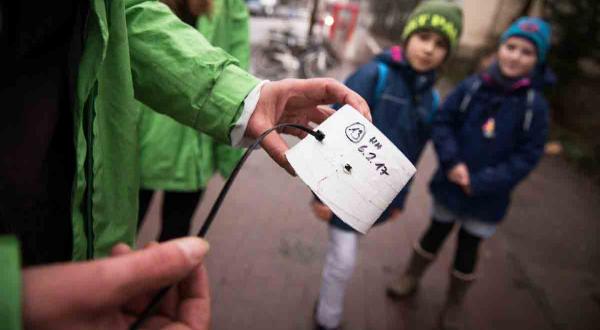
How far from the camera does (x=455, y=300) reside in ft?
7.73

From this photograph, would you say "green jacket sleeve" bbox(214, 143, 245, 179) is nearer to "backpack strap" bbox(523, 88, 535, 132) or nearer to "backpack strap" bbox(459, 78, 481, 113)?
"backpack strap" bbox(459, 78, 481, 113)

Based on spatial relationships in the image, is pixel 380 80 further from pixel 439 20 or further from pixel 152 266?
pixel 152 266

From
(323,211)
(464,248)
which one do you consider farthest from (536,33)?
(323,211)

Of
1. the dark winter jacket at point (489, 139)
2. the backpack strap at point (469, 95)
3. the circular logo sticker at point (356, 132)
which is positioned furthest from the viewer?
the backpack strap at point (469, 95)

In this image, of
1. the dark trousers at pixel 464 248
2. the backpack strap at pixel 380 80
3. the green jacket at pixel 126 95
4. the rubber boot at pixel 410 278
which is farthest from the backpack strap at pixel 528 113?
the green jacket at pixel 126 95

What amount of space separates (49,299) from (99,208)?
43 cm

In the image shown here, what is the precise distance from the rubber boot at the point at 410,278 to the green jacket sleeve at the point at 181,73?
1.95 metres

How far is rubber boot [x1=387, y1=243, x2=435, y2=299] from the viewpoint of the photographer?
8.36ft

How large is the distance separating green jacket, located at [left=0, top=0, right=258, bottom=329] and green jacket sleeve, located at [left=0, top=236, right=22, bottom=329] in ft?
1.10

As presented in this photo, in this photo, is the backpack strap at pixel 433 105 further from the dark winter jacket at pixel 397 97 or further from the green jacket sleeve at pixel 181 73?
the green jacket sleeve at pixel 181 73

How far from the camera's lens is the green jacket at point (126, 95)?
2.41 ft

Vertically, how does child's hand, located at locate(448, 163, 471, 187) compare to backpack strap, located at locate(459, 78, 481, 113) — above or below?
below

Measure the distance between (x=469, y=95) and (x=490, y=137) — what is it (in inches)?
10.7

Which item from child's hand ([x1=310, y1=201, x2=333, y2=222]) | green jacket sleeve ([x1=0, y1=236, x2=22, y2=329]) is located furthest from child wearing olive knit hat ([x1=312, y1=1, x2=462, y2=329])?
green jacket sleeve ([x1=0, y1=236, x2=22, y2=329])
